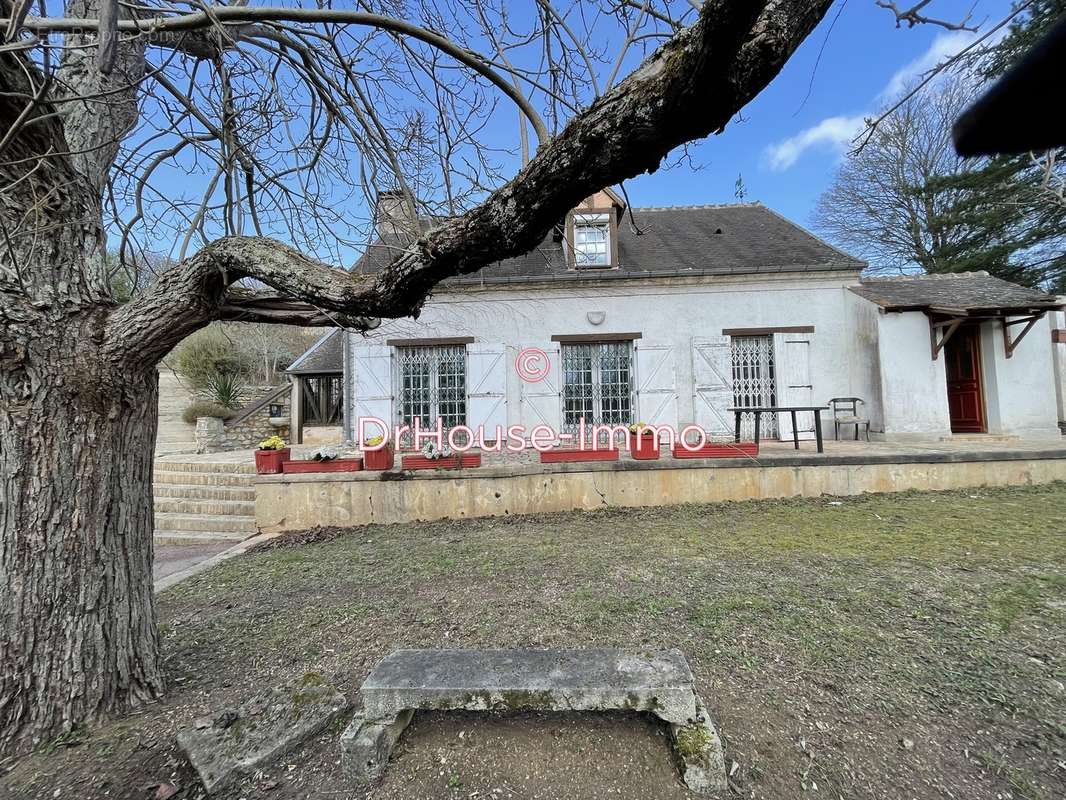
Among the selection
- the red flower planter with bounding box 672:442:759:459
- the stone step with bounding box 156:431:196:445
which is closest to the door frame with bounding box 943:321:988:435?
the red flower planter with bounding box 672:442:759:459

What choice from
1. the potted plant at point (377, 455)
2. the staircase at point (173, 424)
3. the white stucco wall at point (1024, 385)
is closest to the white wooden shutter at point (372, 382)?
the potted plant at point (377, 455)

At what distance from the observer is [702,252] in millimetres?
9742

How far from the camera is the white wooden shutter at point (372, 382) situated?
29.5 ft

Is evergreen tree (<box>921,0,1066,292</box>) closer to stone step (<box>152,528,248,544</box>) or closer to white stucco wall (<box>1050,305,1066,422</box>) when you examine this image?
white stucco wall (<box>1050,305,1066,422</box>)

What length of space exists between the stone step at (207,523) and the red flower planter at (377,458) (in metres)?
1.81

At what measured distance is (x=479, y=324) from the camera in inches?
359

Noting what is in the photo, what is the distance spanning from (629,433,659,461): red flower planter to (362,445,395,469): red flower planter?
132 inches

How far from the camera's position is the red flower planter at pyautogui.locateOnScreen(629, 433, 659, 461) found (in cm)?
601

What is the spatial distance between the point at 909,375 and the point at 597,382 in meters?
5.65

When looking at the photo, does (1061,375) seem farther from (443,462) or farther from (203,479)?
(203,479)

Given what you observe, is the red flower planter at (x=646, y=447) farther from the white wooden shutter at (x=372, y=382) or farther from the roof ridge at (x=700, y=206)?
the roof ridge at (x=700, y=206)

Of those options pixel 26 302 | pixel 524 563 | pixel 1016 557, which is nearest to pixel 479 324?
pixel 524 563

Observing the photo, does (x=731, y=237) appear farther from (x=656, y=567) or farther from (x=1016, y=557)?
(x=656, y=567)

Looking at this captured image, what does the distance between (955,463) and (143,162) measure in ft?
30.0
